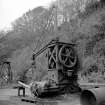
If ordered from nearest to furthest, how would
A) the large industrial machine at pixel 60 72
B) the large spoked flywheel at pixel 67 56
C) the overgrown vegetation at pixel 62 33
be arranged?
the large industrial machine at pixel 60 72, the large spoked flywheel at pixel 67 56, the overgrown vegetation at pixel 62 33

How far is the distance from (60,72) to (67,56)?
856 millimetres

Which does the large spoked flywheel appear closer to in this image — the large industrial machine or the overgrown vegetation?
the large industrial machine

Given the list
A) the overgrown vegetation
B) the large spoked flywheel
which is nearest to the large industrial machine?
the large spoked flywheel

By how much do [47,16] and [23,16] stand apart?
931cm

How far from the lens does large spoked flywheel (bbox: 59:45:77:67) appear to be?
8.63 m

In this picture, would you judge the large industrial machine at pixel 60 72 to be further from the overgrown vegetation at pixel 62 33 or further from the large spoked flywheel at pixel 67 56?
the overgrown vegetation at pixel 62 33

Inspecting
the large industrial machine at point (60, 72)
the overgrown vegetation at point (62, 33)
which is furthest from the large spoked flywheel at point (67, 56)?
the overgrown vegetation at point (62, 33)

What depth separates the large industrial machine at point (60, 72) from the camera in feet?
27.6

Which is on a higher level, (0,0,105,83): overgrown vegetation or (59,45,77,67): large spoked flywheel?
(0,0,105,83): overgrown vegetation

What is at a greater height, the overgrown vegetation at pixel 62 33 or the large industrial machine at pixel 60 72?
the overgrown vegetation at pixel 62 33

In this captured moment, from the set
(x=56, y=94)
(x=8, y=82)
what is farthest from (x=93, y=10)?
(x=56, y=94)

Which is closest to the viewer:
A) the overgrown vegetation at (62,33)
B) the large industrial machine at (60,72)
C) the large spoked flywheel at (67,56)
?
the large industrial machine at (60,72)

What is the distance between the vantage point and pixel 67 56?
8.78 metres

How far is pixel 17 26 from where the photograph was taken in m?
38.8
